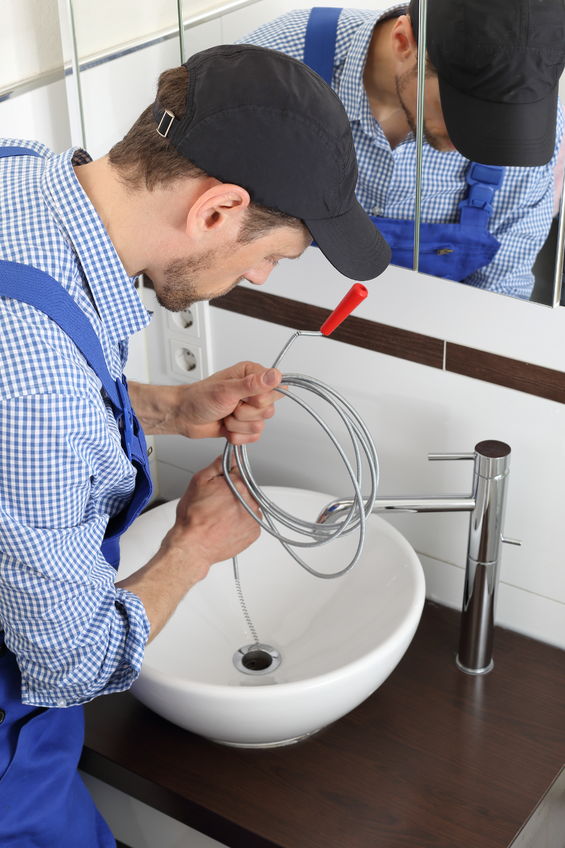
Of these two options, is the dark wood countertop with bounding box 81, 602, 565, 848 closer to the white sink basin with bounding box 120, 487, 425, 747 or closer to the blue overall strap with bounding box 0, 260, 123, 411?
the white sink basin with bounding box 120, 487, 425, 747

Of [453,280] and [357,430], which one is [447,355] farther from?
[357,430]

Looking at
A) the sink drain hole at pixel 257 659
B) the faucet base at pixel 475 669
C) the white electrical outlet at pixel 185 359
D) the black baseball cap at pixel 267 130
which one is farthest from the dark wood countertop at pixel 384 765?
the black baseball cap at pixel 267 130

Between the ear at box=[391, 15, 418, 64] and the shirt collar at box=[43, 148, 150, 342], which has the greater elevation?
the ear at box=[391, 15, 418, 64]

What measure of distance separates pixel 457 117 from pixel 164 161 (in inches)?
18.7

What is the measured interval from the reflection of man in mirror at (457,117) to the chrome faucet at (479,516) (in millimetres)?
256

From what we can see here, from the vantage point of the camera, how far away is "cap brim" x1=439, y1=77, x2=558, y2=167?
54.9 inches

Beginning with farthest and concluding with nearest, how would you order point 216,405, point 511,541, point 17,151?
1. point 511,541
2. point 216,405
3. point 17,151

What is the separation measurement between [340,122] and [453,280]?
1.49ft

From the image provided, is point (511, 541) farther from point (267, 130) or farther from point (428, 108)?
point (267, 130)

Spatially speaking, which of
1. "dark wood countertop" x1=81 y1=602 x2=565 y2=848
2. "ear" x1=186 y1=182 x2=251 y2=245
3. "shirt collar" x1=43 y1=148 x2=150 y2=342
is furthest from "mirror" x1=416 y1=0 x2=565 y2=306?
"dark wood countertop" x1=81 y1=602 x2=565 y2=848

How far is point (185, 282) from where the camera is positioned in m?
1.29

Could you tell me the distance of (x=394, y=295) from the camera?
1.68m

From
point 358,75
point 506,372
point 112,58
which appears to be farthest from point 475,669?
point 112,58

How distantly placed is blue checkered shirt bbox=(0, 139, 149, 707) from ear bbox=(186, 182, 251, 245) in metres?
0.10
